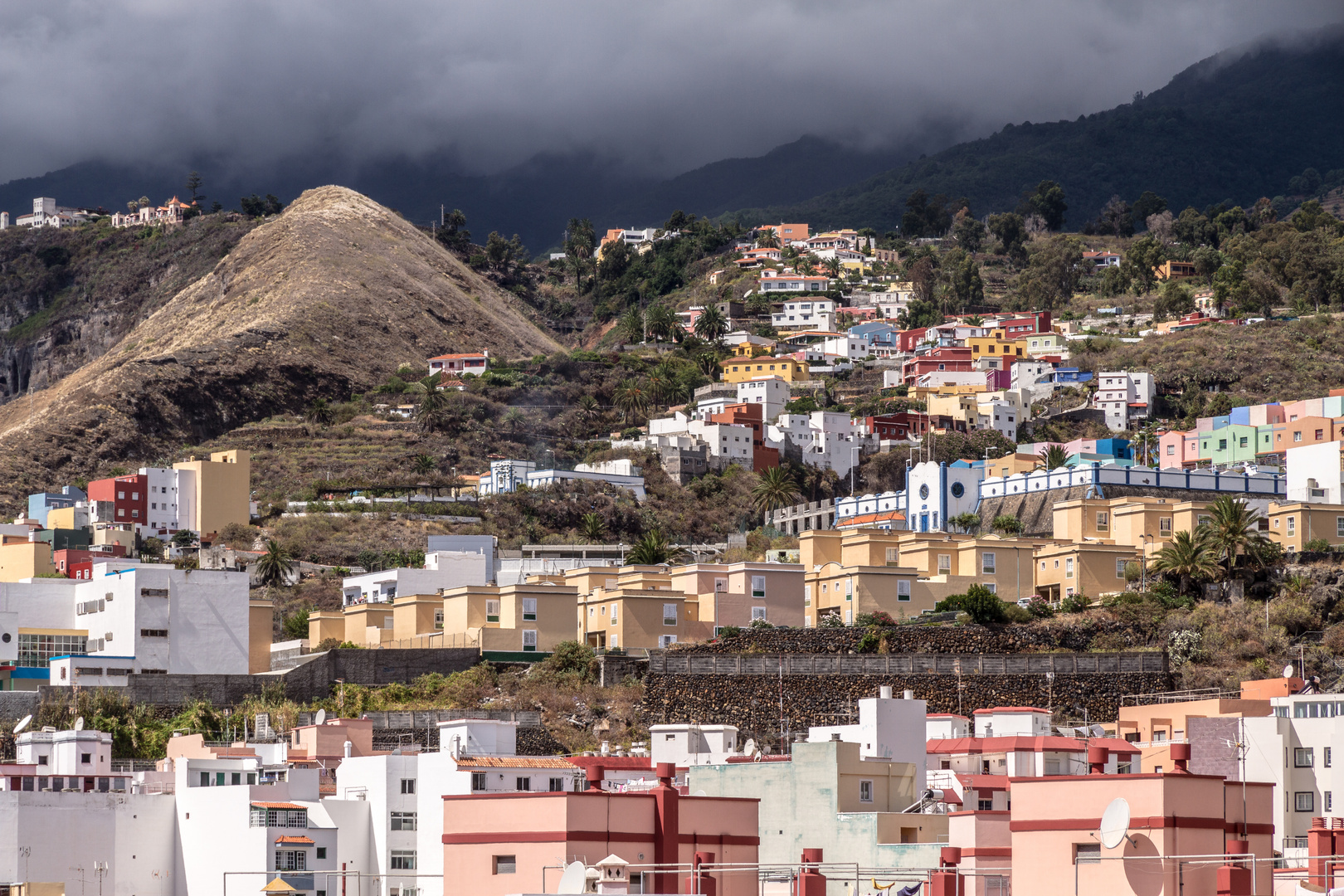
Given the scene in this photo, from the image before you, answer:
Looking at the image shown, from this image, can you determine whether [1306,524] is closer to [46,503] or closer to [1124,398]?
[1124,398]

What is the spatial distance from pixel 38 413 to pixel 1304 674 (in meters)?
100

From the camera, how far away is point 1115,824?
2569 cm

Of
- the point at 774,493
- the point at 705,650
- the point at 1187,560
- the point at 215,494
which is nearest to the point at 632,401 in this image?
the point at 774,493

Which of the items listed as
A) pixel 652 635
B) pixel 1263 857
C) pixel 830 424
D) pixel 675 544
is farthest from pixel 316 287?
pixel 1263 857

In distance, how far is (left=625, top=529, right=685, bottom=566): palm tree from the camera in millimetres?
86287

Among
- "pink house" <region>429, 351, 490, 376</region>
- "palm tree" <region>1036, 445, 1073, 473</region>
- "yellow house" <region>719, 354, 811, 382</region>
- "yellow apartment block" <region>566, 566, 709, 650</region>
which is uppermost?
"pink house" <region>429, 351, 490, 376</region>

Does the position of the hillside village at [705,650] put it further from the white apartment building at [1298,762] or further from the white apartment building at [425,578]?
the white apartment building at [425,578]

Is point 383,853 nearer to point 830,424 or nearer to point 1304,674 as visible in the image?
point 1304,674

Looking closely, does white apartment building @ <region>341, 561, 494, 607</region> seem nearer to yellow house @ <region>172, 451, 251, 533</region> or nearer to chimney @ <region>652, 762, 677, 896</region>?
yellow house @ <region>172, 451, 251, 533</region>

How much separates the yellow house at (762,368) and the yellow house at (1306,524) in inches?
2714

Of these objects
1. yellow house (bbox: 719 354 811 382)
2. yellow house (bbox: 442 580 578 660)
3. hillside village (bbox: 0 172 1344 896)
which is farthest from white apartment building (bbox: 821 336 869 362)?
yellow house (bbox: 442 580 578 660)

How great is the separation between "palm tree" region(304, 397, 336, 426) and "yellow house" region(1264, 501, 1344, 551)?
232ft

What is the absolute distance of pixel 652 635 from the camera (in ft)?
221

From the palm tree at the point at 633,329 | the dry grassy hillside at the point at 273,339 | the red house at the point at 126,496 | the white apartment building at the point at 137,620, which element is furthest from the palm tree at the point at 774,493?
the palm tree at the point at 633,329
